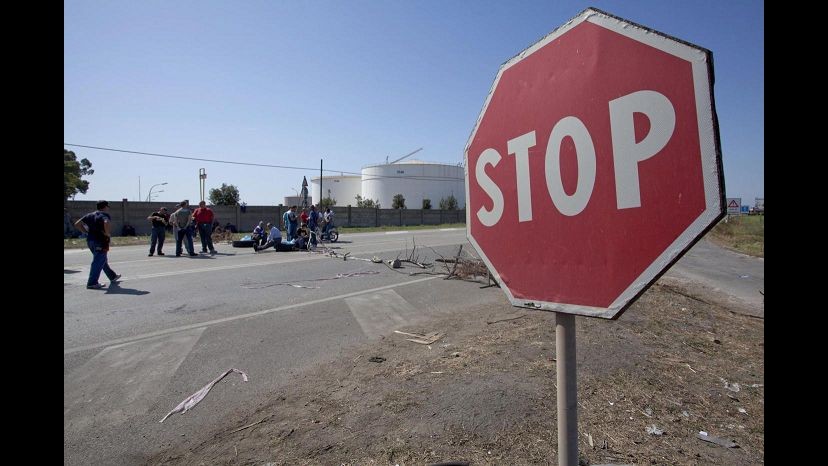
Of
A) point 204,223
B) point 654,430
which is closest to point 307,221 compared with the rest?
point 204,223

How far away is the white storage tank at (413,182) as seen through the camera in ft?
300

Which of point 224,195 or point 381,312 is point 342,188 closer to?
point 224,195

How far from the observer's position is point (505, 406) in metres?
2.70

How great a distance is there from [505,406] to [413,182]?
295ft

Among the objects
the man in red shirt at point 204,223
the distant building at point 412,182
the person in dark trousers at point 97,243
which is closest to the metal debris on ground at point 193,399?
the person in dark trousers at point 97,243

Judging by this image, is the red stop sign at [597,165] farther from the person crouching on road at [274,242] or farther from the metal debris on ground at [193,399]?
the person crouching on road at [274,242]

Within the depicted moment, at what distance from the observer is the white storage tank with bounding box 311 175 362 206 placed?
100 metres

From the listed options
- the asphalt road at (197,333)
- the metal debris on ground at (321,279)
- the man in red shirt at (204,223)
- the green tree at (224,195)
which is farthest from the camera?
the green tree at (224,195)

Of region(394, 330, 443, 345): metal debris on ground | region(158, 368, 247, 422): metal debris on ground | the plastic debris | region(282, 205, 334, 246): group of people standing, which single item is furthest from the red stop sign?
region(282, 205, 334, 246): group of people standing

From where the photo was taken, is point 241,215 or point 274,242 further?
point 241,215

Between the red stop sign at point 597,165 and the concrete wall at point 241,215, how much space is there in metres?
25.3

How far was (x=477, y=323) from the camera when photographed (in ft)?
17.1
